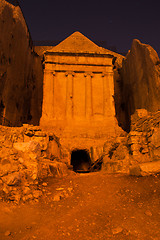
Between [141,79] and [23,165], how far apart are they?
18.5 meters

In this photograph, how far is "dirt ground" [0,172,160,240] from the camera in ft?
11.5

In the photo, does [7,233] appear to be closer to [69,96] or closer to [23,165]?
[23,165]

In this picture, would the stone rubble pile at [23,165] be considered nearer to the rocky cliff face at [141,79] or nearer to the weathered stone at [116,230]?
the weathered stone at [116,230]

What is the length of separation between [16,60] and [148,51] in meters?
12.4

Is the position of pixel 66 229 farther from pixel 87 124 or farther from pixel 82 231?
pixel 87 124

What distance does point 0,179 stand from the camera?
5.12 meters

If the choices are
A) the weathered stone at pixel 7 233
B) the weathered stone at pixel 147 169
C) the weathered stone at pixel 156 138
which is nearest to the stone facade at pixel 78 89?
the weathered stone at pixel 156 138

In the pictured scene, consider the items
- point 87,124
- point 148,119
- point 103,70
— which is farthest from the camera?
point 103,70

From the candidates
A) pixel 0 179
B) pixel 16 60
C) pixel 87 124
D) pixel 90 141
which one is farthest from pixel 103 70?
pixel 0 179

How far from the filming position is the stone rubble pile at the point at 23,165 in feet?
16.5

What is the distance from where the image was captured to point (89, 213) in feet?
13.9

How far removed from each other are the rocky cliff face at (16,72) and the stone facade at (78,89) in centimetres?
317

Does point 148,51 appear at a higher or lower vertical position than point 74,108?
higher

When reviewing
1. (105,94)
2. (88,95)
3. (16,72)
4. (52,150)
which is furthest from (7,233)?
(16,72)
